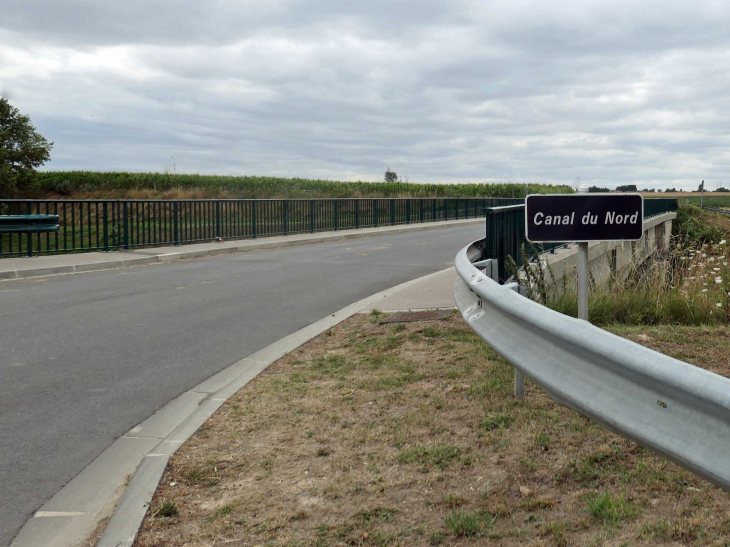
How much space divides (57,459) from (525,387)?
10.6 feet

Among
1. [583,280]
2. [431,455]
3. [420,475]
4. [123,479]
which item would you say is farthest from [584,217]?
[123,479]

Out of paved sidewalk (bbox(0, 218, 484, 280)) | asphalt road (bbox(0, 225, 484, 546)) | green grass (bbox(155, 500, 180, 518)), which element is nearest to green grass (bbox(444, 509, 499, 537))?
green grass (bbox(155, 500, 180, 518))

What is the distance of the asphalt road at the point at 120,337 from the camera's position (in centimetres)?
474

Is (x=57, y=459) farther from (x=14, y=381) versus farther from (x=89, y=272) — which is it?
(x=89, y=272)

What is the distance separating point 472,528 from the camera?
3051 millimetres

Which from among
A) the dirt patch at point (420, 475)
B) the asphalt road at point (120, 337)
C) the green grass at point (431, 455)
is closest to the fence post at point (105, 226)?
the asphalt road at point (120, 337)

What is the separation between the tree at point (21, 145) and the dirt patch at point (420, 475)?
168ft

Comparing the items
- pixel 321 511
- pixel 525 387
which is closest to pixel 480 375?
pixel 525 387

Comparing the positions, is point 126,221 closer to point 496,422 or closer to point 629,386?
point 496,422

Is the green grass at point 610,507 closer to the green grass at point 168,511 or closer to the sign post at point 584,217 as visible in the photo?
the sign post at point 584,217

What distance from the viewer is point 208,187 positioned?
178 ft

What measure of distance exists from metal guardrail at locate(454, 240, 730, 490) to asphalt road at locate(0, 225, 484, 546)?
2.75 m

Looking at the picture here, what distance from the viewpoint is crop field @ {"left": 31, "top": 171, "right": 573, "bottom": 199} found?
53.8 metres

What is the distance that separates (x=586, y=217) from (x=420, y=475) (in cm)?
203
